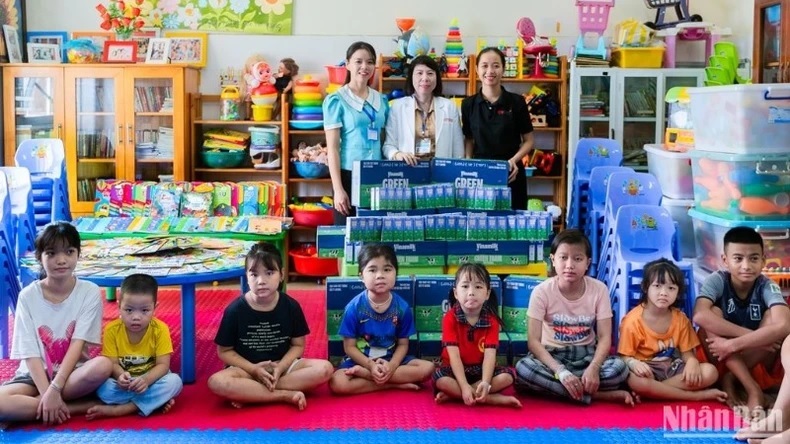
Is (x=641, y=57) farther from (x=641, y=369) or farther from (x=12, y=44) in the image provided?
(x=12, y=44)

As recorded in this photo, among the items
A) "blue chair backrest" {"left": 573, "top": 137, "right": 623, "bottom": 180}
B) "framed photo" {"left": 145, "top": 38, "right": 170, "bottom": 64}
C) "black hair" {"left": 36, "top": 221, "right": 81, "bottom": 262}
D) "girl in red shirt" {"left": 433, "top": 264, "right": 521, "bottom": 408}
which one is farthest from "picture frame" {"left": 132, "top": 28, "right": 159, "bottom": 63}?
"girl in red shirt" {"left": 433, "top": 264, "right": 521, "bottom": 408}

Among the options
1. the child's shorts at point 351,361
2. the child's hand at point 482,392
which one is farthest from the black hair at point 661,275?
the child's shorts at point 351,361

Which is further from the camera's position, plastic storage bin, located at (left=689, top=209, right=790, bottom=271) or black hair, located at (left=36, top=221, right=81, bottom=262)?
plastic storage bin, located at (left=689, top=209, right=790, bottom=271)

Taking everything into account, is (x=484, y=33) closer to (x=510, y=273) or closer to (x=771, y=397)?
(x=510, y=273)

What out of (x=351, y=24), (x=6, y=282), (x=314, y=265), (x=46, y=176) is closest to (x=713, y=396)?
(x=6, y=282)

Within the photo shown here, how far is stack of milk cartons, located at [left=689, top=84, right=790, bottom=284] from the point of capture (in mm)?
4359

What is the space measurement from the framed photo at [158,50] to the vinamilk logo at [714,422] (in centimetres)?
444

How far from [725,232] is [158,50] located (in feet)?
13.3

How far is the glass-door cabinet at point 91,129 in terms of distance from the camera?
645cm

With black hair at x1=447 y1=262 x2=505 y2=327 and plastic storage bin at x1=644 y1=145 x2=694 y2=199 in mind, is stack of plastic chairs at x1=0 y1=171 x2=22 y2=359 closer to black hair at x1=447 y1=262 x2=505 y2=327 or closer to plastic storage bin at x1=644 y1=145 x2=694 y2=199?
black hair at x1=447 y1=262 x2=505 y2=327

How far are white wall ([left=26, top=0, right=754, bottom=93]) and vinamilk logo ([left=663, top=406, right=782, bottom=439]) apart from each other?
3.81 meters

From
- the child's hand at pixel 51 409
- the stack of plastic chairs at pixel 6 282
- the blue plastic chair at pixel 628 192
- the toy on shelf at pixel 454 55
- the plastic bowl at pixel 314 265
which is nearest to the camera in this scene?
the child's hand at pixel 51 409

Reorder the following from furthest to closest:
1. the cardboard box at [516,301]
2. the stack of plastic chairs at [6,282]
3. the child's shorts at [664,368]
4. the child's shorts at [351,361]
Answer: the stack of plastic chairs at [6,282] < the cardboard box at [516,301] < the child's shorts at [351,361] < the child's shorts at [664,368]

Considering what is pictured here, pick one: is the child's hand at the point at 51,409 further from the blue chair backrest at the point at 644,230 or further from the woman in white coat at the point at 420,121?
the blue chair backrest at the point at 644,230
